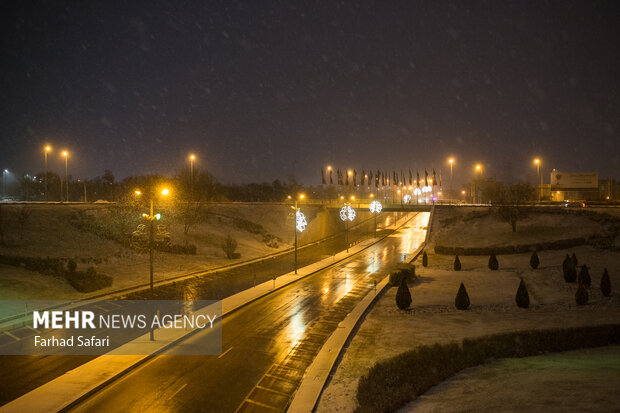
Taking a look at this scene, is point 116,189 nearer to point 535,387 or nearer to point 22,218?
point 22,218

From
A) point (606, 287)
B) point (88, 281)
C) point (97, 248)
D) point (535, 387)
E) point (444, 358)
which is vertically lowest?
point (535, 387)

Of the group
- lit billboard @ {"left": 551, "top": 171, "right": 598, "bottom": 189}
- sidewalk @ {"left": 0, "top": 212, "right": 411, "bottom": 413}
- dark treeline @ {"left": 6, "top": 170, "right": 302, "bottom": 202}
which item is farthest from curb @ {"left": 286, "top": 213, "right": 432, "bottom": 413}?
lit billboard @ {"left": 551, "top": 171, "right": 598, "bottom": 189}

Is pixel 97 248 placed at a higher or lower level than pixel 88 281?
higher

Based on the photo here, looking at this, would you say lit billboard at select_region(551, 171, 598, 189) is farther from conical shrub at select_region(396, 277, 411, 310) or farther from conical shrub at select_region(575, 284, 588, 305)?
conical shrub at select_region(396, 277, 411, 310)

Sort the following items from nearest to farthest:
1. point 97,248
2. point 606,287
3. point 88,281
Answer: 1. point 606,287
2. point 88,281
3. point 97,248

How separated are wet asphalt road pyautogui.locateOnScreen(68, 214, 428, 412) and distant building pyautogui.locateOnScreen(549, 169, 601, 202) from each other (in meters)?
91.1

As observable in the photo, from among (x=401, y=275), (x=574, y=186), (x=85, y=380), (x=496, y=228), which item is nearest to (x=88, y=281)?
(x=85, y=380)

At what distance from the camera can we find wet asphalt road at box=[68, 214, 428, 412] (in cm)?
1352

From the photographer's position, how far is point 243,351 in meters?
18.4

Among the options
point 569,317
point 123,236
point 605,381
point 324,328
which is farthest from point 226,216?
point 605,381

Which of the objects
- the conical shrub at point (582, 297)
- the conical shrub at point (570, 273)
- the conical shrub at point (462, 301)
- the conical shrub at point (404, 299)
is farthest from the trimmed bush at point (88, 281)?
the conical shrub at point (570, 273)

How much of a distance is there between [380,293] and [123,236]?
33.9 meters

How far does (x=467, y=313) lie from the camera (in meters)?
25.6

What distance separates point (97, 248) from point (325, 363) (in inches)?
1445
